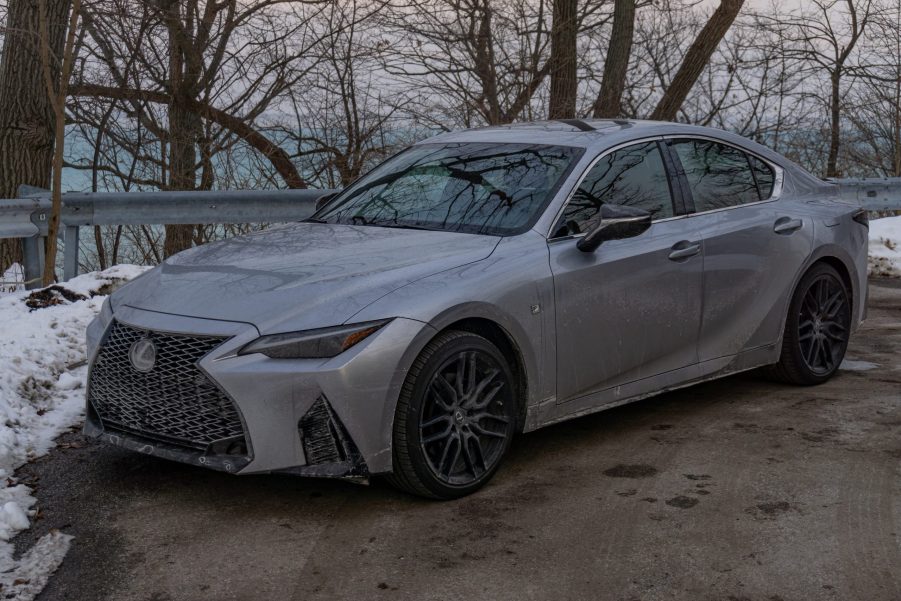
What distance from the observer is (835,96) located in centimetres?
1875

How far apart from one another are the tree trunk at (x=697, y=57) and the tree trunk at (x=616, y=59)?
1208mm

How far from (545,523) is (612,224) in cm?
146

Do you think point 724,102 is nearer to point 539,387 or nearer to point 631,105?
point 631,105

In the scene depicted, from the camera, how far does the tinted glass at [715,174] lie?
5867 mm

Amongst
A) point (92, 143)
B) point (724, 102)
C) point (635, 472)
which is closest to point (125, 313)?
point (635, 472)

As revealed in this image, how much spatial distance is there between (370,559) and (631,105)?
13.1 metres

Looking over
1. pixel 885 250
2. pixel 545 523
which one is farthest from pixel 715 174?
pixel 885 250

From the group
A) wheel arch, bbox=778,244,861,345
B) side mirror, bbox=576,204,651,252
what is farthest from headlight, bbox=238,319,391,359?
wheel arch, bbox=778,244,861,345

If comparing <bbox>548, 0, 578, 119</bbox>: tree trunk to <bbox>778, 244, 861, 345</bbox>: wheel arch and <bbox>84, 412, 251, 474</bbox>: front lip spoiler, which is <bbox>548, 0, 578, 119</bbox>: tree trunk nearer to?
<bbox>778, 244, 861, 345</bbox>: wheel arch

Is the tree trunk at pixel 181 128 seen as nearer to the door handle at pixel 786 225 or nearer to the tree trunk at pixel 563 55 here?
the tree trunk at pixel 563 55

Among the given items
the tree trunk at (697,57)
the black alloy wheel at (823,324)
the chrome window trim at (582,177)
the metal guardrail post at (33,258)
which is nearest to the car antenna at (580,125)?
the chrome window trim at (582,177)

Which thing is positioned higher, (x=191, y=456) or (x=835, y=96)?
(x=835, y=96)

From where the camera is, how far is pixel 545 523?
14.2ft

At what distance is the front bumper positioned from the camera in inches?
162
